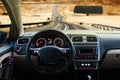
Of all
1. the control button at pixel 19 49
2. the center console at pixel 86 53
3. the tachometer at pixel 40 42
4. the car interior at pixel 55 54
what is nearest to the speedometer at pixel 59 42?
the car interior at pixel 55 54

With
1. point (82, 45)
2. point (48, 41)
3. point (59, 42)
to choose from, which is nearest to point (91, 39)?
point (82, 45)

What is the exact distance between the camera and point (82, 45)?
6.84m

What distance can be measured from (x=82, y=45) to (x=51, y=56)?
0.83 meters

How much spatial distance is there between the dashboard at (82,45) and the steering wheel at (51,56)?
6 cm

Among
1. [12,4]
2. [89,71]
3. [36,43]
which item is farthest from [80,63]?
[12,4]

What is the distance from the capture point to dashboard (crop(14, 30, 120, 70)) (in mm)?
6457

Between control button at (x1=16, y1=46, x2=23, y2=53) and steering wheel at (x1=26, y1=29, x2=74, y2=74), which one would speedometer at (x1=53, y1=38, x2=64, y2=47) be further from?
control button at (x1=16, y1=46, x2=23, y2=53)

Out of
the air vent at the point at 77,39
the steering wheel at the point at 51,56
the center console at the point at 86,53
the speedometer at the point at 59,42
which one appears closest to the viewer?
the steering wheel at the point at 51,56

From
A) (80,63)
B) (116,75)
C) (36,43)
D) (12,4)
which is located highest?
(12,4)

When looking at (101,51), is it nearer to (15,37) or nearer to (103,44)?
(103,44)

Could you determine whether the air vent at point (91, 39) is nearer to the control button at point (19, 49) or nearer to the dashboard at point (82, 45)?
the dashboard at point (82, 45)

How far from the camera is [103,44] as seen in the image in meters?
7.04

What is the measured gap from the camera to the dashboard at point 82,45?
6457 millimetres

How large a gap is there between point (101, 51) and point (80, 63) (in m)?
0.43
